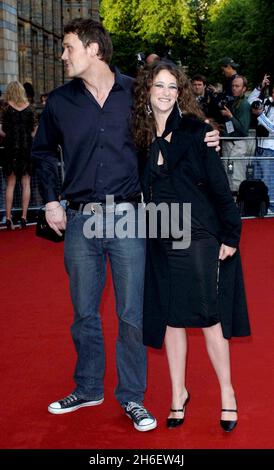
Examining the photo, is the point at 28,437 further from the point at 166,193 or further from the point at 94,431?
the point at 166,193

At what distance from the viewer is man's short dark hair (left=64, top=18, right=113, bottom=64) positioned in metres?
4.34

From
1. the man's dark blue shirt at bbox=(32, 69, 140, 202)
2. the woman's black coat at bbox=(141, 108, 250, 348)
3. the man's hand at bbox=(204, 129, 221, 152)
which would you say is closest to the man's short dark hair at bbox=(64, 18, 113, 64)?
the man's dark blue shirt at bbox=(32, 69, 140, 202)

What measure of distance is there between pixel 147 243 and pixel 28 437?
3.93ft

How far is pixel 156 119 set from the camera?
14.3 feet

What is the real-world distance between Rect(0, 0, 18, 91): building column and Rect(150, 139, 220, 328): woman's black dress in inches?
718

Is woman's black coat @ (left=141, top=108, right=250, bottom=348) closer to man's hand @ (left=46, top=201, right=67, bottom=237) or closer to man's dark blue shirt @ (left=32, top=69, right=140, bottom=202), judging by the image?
man's dark blue shirt @ (left=32, top=69, right=140, bottom=202)

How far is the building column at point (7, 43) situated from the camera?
22.2 meters

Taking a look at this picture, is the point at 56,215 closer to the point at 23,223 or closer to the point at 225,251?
the point at 225,251

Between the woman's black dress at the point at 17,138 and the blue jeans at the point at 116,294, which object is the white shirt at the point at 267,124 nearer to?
the woman's black dress at the point at 17,138

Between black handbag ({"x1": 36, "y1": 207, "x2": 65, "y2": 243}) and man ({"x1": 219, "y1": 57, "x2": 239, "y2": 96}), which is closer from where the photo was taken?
black handbag ({"x1": 36, "y1": 207, "x2": 65, "y2": 243})

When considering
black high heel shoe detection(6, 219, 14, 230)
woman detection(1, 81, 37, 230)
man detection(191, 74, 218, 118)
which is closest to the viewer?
woman detection(1, 81, 37, 230)

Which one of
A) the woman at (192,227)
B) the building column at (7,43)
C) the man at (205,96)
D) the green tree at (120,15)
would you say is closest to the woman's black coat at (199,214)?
the woman at (192,227)

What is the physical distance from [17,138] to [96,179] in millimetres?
7481

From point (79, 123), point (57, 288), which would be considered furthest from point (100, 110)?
point (57, 288)
